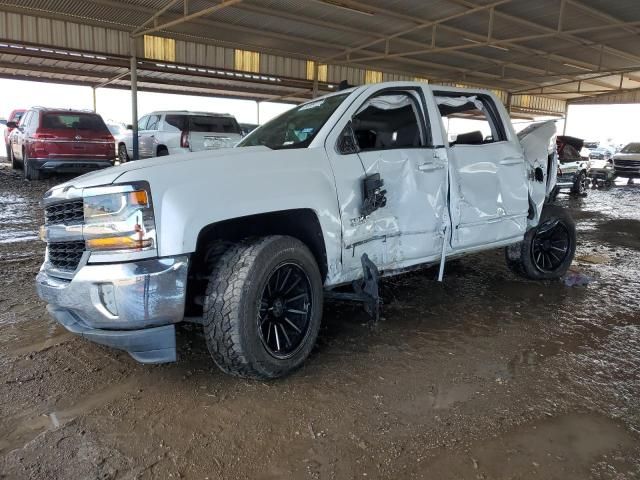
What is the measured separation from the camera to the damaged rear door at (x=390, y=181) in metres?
3.35

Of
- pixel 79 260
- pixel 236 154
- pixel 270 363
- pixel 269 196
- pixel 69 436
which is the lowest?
pixel 69 436

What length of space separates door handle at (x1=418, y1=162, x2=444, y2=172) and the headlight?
213 centimetres

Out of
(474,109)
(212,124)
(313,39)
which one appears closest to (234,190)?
(474,109)

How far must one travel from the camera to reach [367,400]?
282cm

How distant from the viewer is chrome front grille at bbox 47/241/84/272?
9.16 ft

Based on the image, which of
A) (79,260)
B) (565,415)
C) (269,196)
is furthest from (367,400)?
(79,260)

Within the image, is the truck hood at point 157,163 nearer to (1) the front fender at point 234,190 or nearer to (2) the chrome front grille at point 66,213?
(1) the front fender at point 234,190

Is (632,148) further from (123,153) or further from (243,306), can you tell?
(243,306)

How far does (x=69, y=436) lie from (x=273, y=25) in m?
14.3

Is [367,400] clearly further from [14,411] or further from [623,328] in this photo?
[623,328]

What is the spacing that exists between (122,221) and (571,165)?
14.2 meters

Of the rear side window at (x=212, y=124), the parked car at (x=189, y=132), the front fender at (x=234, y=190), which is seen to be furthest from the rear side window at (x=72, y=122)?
the front fender at (x=234, y=190)

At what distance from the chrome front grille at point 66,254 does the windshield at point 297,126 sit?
1439 mm

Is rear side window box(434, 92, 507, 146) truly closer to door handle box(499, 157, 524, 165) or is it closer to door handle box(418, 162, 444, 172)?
door handle box(499, 157, 524, 165)
